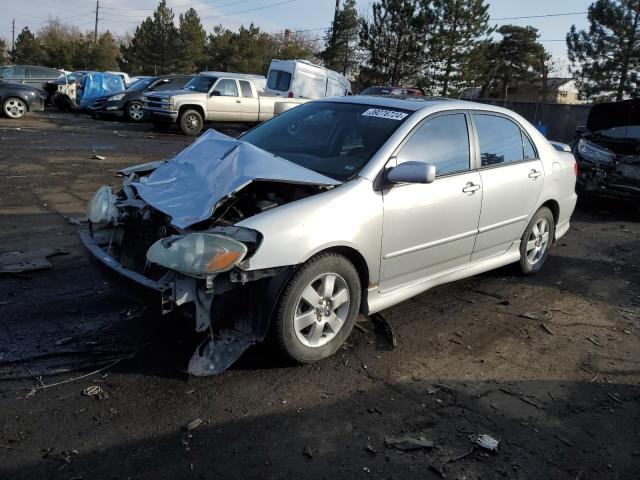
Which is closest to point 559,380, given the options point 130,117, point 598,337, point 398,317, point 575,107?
point 598,337

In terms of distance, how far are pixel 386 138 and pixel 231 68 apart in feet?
152

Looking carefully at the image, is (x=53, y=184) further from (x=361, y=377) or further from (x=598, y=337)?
(x=598, y=337)

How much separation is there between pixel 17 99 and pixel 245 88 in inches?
296

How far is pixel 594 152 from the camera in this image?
9.11m

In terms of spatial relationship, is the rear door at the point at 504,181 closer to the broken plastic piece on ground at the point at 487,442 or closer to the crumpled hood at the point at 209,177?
the crumpled hood at the point at 209,177

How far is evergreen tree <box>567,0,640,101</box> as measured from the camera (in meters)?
32.4

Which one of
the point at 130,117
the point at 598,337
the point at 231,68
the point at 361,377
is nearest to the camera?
the point at 361,377

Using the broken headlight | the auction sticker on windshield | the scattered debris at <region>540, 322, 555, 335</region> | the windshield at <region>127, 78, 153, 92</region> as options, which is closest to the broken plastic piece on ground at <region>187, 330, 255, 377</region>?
the broken headlight

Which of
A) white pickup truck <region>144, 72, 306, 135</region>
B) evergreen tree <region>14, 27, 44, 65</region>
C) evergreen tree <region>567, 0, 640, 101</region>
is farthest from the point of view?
evergreen tree <region>14, 27, 44, 65</region>

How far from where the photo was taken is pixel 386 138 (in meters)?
4.05

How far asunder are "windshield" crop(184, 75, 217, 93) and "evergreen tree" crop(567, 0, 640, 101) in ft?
85.9

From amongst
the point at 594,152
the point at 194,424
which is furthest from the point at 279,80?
the point at 194,424

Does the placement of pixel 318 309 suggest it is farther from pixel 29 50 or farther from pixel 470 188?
pixel 29 50

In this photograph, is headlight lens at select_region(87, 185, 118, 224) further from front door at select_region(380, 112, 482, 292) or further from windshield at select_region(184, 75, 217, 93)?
windshield at select_region(184, 75, 217, 93)
